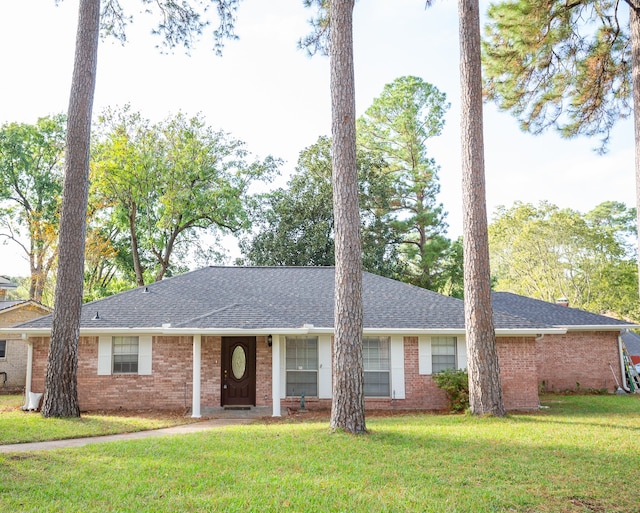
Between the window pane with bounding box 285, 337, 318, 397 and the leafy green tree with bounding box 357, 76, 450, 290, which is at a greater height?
the leafy green tree with bounding box 357, 76, 450, 290

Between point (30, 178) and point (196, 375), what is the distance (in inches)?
1062

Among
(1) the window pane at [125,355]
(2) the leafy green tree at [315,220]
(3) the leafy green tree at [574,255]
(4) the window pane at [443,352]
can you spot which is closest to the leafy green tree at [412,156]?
(2) the leafy green tree at [315,220]

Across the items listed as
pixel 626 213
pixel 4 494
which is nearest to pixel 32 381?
pixel 4 494

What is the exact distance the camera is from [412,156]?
103 ft

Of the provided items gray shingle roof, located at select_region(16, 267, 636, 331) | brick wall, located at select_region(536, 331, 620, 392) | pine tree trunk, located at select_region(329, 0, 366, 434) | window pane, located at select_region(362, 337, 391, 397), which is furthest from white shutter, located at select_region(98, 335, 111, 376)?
brick wall, located at select_region(536, 331, 620, 392)

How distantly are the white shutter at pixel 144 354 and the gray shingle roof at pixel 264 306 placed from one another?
47 cm

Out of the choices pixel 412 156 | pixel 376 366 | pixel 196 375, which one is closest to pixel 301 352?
pixel 376 366

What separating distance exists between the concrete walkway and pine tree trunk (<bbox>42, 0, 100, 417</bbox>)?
88.5 inches

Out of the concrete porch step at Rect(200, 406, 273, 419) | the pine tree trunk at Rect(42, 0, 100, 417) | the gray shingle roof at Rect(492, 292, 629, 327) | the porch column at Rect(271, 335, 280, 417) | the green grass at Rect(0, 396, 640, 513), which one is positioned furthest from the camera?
the gray shingle roof at Rect(492, 292, 629, 327)

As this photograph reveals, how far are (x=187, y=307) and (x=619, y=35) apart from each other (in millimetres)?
12721

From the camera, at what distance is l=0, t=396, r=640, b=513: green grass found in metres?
5.18

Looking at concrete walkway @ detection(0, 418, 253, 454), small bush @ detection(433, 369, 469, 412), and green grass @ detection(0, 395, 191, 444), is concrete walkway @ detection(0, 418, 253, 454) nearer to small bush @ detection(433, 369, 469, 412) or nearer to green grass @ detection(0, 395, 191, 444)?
green grass @ detection(0, 395, 191, 444)

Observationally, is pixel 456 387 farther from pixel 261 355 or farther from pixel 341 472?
pixel 341 472

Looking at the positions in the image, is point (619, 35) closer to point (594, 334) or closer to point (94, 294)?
point (594, 334)
